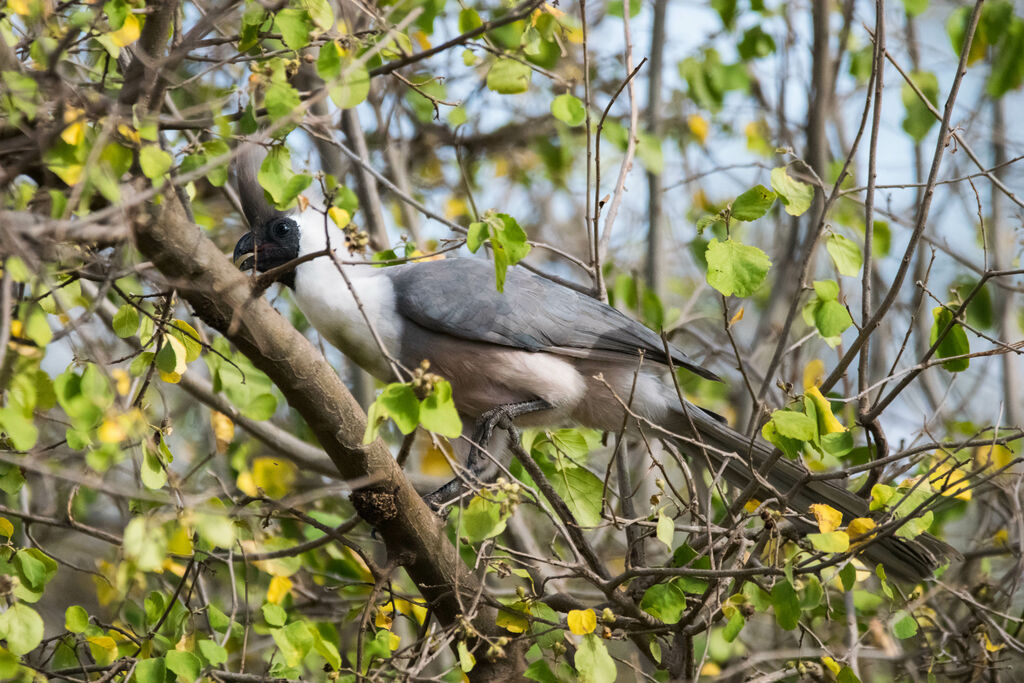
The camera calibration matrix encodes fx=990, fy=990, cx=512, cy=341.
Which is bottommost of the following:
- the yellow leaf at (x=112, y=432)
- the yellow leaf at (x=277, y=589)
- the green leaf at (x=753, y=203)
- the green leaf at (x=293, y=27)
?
the yellow leaf at (x=277, y=589)

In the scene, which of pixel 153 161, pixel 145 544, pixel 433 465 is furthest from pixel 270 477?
pixel 145 544

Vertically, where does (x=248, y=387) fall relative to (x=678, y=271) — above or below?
above

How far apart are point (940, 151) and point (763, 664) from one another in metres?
2.38

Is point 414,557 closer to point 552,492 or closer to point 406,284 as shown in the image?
point 552,492

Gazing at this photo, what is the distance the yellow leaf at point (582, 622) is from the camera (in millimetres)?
2234

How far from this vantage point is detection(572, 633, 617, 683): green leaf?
2.26 meters

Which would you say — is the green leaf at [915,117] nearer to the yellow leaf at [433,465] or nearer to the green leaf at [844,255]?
the green leaf at [844,255]

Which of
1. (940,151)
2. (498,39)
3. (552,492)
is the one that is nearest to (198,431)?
(498,39)

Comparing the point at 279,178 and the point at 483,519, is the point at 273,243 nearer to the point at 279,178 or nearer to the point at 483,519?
the point at 279,178

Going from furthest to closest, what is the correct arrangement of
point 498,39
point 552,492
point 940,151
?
point 498,39
point 552,492
point 940,151

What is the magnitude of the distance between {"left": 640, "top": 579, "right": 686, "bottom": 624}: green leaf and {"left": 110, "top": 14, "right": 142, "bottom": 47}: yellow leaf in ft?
5.75

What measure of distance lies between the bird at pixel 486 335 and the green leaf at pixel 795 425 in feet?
3.51

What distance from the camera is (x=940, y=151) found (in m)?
2.33

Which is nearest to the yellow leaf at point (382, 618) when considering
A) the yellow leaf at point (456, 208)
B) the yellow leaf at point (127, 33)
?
the yellow leaf at point (127, 33)
